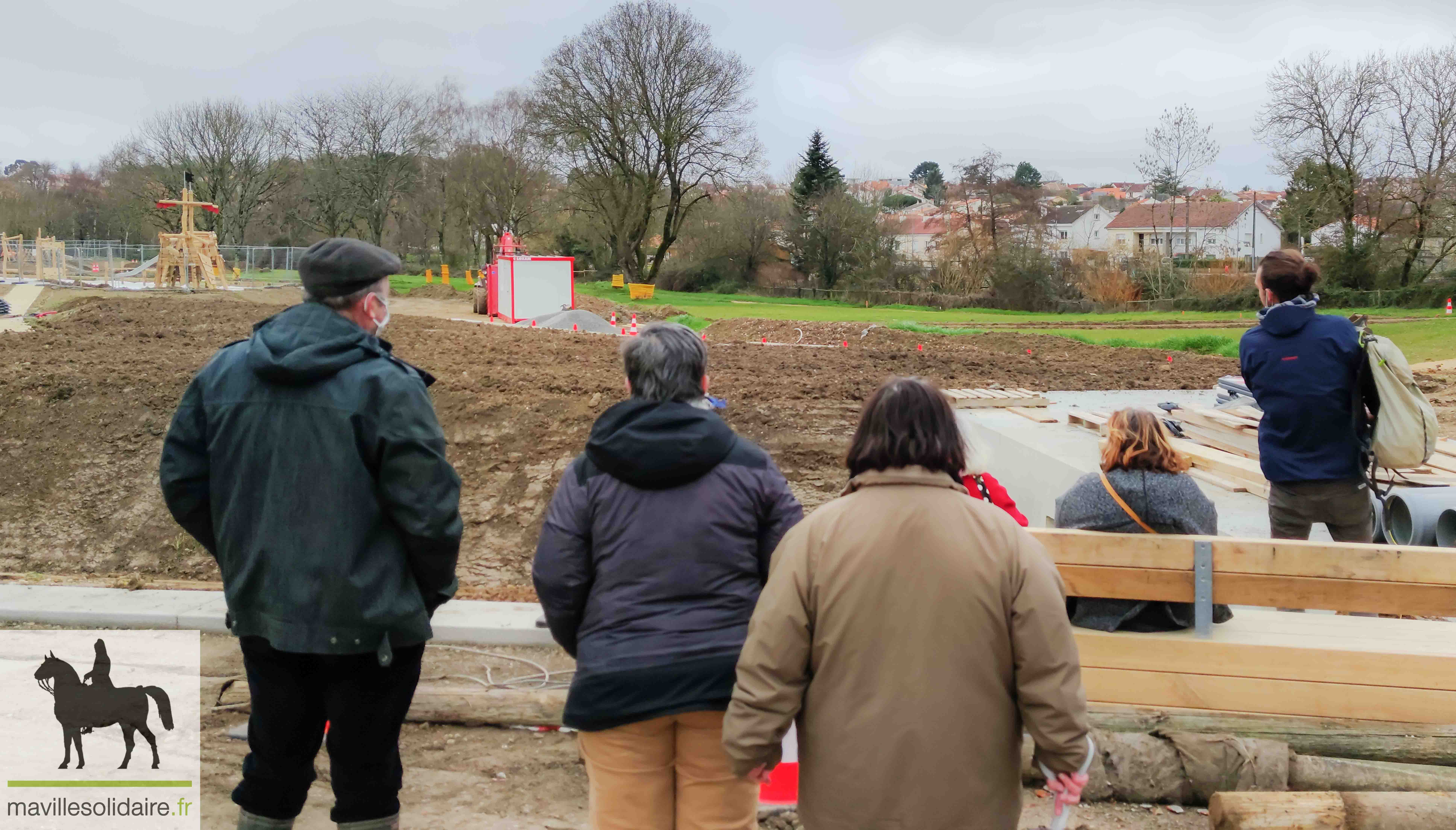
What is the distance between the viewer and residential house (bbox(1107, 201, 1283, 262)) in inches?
1975

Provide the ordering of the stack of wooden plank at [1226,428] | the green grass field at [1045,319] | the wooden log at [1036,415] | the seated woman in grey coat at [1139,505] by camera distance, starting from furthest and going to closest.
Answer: the green grass field at [1045,319] → the wooden log at [1036,415] → the stack of wooden plank at [1226,428] → the seated woman in grey coat at [1139,505]

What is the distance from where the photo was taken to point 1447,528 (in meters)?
5.73

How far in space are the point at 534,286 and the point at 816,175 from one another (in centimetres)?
3423

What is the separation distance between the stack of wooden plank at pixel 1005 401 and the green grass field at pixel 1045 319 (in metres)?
10.1

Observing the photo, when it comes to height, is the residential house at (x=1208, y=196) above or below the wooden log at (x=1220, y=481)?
above

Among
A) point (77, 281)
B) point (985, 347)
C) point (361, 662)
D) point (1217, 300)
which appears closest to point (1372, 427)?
point (361, 662)

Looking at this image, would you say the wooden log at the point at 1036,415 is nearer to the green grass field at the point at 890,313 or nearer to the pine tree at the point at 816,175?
the green grass field at the point at 890,313

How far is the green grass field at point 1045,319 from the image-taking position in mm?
23516

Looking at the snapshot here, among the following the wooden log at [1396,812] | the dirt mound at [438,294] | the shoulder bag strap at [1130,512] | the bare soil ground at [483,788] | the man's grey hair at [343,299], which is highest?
the dirt mound at [438,294]

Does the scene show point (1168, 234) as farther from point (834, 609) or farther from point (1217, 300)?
point (834, 609)

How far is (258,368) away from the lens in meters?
2.78

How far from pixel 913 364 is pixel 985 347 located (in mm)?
4982

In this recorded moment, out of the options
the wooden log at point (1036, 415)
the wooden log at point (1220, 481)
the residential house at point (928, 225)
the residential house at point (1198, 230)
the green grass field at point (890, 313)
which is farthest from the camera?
the residential house at point (928, 225)

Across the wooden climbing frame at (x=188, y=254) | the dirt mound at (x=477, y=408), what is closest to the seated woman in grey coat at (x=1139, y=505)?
the dirt mound at (x=477, y=408)
